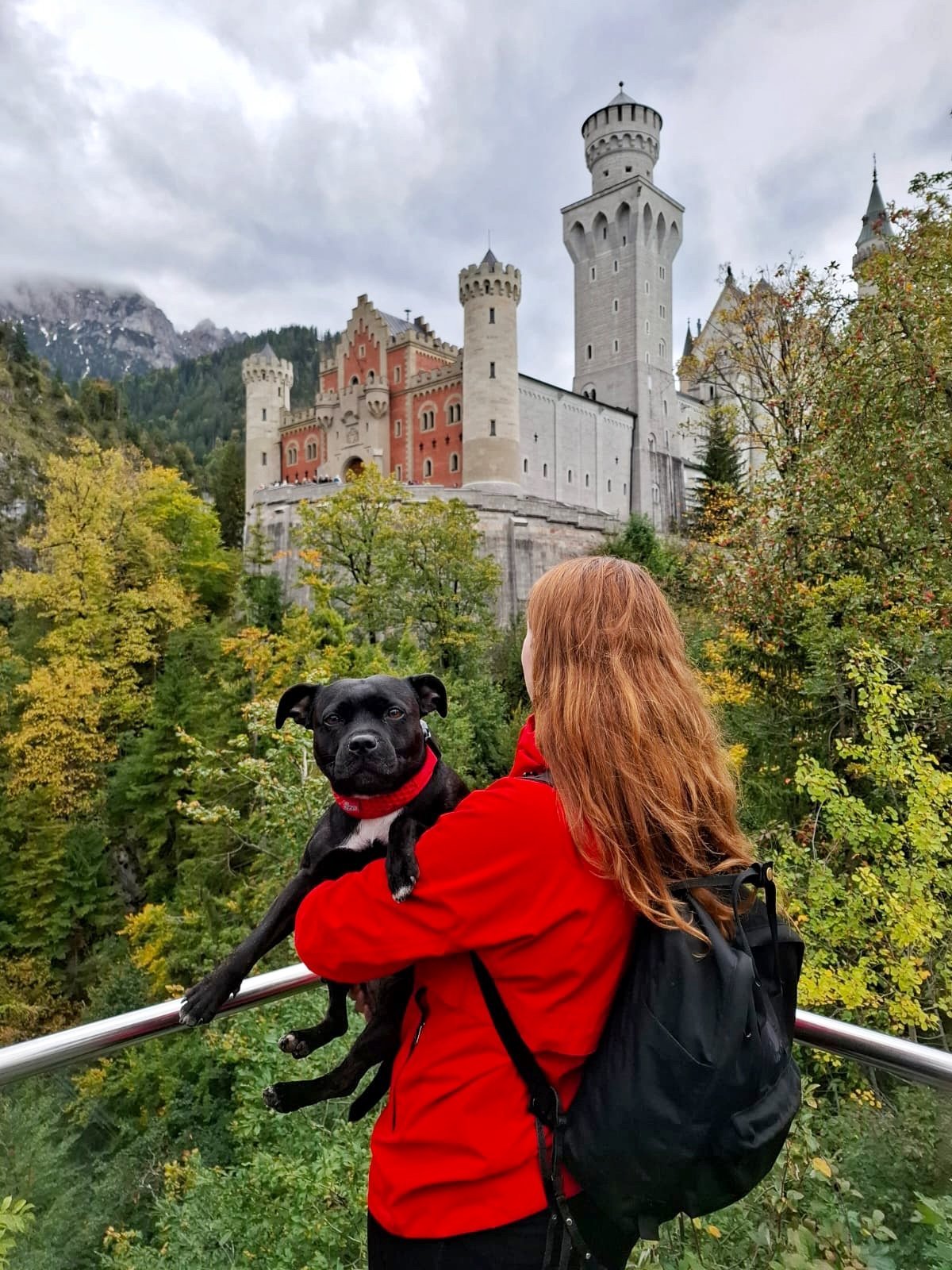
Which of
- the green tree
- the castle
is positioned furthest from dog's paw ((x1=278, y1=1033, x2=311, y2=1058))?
the green tree

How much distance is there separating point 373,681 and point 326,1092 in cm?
106

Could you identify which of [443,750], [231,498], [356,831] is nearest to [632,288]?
[231,498]

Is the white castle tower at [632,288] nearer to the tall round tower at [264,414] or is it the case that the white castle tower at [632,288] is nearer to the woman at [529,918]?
the tall round tower at [264,414]

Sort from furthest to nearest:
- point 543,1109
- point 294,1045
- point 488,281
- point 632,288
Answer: point 632,288 < point 488,281 < point 294,1045 < point 543,1109

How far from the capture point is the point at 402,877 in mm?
1531

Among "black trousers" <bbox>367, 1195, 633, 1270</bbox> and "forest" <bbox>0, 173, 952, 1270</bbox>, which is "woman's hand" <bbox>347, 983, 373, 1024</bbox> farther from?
"forest" <bbox>0, 173, 952, 1270</bbox>

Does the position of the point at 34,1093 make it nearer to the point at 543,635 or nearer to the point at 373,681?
the point at 373,681

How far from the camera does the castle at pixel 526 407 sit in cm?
3503

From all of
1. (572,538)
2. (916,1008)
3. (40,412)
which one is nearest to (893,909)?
(916,1008)

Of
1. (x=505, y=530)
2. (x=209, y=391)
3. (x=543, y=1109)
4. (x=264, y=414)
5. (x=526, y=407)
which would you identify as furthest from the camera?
(x=209, y=391)

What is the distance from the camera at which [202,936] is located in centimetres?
1608

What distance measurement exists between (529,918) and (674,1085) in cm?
36

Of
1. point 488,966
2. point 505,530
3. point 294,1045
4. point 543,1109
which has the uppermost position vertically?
point 505,530

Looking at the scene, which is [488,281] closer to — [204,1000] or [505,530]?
[505,530]
